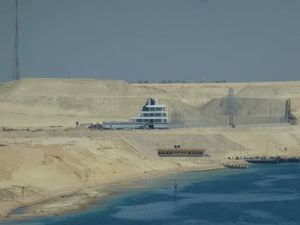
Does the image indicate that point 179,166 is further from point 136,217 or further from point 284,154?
point 136,217

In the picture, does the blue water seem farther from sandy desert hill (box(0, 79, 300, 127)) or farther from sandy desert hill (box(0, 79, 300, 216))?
sandy desert hill (box(0, 79, 300, 127))

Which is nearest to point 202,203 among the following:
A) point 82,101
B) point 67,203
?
point 67,203

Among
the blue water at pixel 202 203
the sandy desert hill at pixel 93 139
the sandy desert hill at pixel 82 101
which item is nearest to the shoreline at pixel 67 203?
the sandy desert hill at pixel 93 139

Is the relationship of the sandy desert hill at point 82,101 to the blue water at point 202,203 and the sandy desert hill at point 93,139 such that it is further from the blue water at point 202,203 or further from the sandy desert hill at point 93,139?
the blue water at point 202,203

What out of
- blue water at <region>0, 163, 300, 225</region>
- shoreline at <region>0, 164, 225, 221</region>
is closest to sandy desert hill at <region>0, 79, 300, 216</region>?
shoreline at <region>0, 164, 225, 221</region>

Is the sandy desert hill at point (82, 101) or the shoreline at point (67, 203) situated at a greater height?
the sandy desert hill at point (82, 101)
